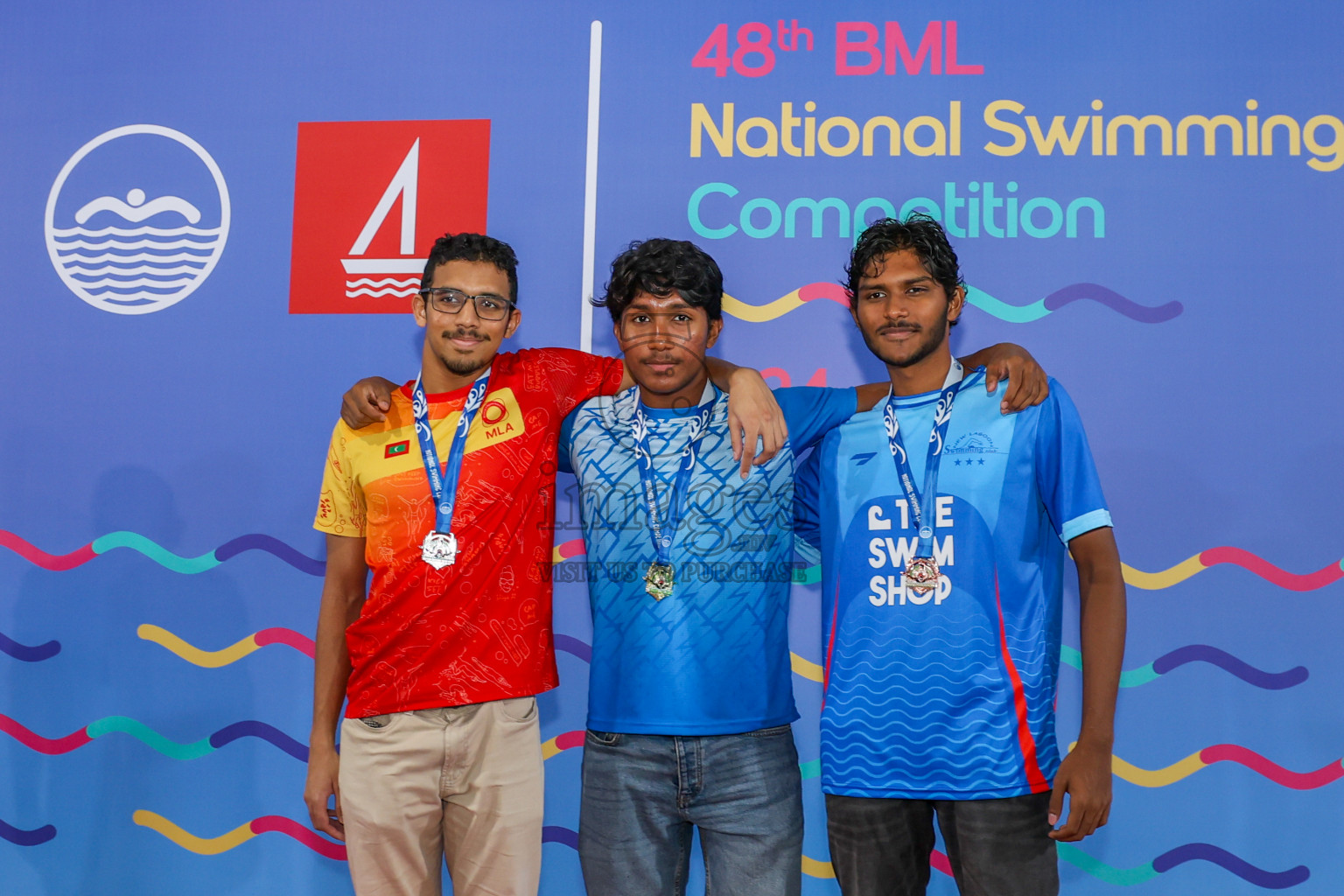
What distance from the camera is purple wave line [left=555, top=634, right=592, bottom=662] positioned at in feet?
8.97

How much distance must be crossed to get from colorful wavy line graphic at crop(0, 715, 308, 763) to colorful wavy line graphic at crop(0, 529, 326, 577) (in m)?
0.46

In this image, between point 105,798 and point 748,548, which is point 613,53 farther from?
point 105,798

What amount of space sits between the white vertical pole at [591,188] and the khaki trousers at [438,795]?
113 cm

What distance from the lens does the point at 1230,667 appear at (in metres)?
2.59

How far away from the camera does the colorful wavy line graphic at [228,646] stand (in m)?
2.79

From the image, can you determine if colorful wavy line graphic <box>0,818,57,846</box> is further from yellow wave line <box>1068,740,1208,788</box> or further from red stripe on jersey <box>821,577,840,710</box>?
yellow wave line <box>1068,740,1208,788</box>

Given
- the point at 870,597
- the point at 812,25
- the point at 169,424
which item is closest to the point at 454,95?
the point at 812,25

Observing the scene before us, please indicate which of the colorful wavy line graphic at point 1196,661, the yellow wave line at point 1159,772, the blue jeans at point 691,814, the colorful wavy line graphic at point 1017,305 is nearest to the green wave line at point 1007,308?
the colorful wavy line graphic at point 1017,305

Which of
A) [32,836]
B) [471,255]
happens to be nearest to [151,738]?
[32,836]

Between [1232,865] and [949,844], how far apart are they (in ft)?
3.84

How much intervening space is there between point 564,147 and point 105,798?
91.6 inches

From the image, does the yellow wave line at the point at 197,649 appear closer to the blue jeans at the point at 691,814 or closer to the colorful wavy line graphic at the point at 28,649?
the colorful wavy line graphic at the point at 28,649

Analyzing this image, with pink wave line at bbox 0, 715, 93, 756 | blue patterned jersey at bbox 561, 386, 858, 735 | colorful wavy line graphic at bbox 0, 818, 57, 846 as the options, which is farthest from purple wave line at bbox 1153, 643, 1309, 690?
colorful wavy line graphic at bbox 0, 818, 57, 846

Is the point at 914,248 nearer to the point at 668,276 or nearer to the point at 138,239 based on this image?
Answer: the point at 668,276
